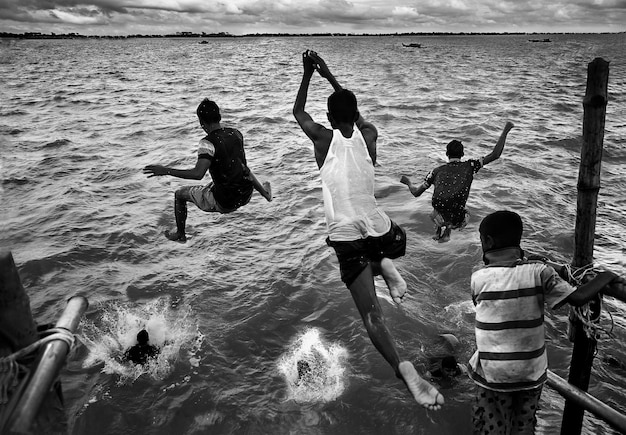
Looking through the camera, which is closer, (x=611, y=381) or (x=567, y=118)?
(x=611, y=381)

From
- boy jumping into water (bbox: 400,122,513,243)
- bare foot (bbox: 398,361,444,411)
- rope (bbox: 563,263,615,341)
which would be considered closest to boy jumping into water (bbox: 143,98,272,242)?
boy jumping into water (bbox: 400,122,513,243)

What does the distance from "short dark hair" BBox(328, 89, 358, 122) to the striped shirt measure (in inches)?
67.7

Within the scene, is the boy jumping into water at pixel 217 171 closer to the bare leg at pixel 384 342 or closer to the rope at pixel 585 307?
the bare leg at pixel 384 342

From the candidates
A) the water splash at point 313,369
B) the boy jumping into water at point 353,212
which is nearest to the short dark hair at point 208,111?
the boy jumping into water at point 353,212

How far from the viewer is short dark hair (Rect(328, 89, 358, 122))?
438 cm

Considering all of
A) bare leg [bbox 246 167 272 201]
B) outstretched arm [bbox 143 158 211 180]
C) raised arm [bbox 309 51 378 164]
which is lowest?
bare leg [bbox 246 167 272 201]

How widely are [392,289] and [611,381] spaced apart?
4.24m

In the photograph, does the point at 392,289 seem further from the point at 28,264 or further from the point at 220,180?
the point at 28,264

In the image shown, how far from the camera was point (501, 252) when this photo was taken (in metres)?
3.97

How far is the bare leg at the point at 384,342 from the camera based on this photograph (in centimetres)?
370

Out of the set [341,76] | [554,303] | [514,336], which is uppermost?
[554,303]

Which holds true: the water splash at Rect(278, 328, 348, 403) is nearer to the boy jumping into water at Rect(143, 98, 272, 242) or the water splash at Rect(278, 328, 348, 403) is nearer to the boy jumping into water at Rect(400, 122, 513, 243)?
the boy jumping into water at Rect(143, 98, 272, 242)

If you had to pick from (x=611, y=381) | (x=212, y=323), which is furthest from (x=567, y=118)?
(x=212, y=323)

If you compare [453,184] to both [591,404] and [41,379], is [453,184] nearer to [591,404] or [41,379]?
[591,404]
